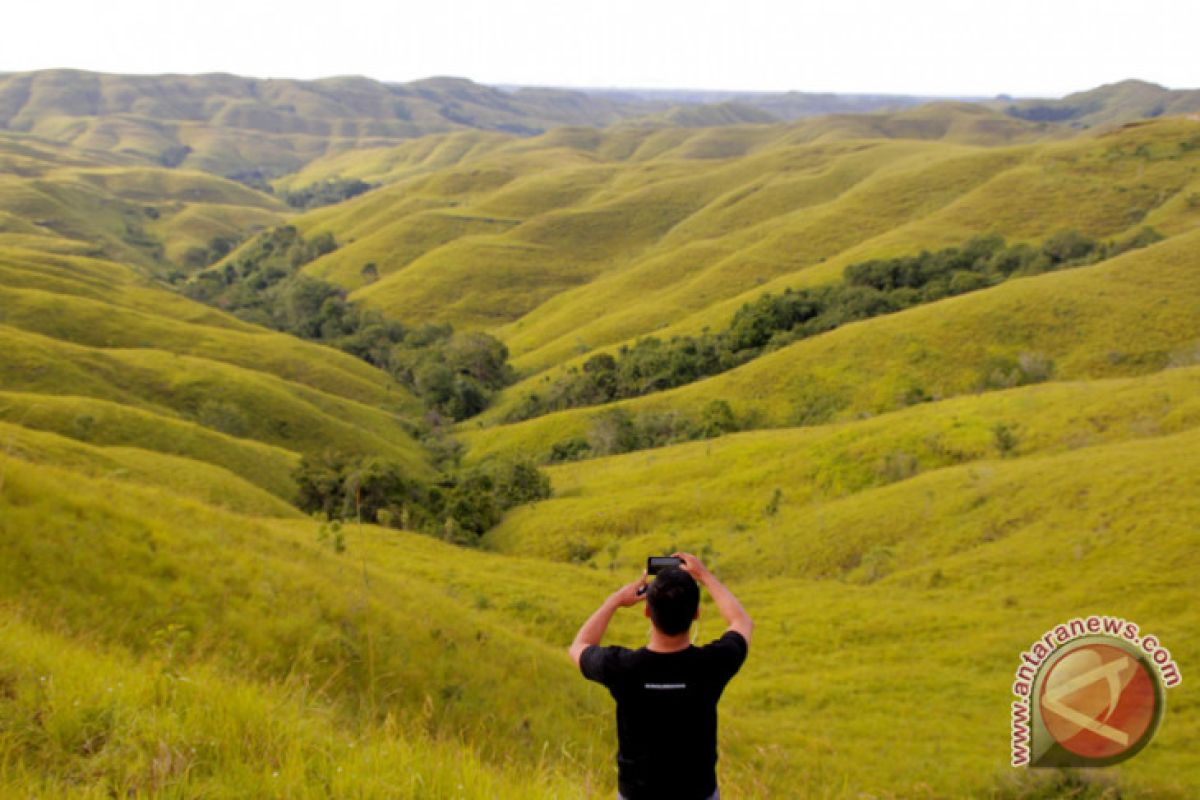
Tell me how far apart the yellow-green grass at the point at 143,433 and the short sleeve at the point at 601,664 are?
165 feet

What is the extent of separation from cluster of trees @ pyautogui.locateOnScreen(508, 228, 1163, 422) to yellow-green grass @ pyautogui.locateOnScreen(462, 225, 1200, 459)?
9832mm

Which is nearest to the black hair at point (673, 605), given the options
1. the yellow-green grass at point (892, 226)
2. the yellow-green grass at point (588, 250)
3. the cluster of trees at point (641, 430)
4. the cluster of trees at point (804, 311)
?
the cluster of trees at point (641, 430)

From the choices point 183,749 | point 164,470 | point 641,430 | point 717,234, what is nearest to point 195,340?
point 164,470

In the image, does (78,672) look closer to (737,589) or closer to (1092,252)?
(737,589)

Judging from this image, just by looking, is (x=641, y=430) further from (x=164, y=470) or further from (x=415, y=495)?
(x=164, y=470)

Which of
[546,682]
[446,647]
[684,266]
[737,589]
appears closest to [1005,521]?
[737,589]

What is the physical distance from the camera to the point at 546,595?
2970cm

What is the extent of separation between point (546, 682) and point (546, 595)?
13.3 meters

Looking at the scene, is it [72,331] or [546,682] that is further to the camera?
[72,331]

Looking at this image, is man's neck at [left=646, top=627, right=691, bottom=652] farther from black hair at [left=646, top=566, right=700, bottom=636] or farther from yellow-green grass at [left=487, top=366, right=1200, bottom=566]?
yellow-green grass at [left=487, top=366, right=1200, bottom=566]

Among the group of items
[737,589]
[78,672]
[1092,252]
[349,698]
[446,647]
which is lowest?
[737,589]

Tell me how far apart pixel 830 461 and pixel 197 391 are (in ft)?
193

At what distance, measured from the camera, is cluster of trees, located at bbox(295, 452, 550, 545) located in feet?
163

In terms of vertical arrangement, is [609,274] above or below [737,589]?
above
